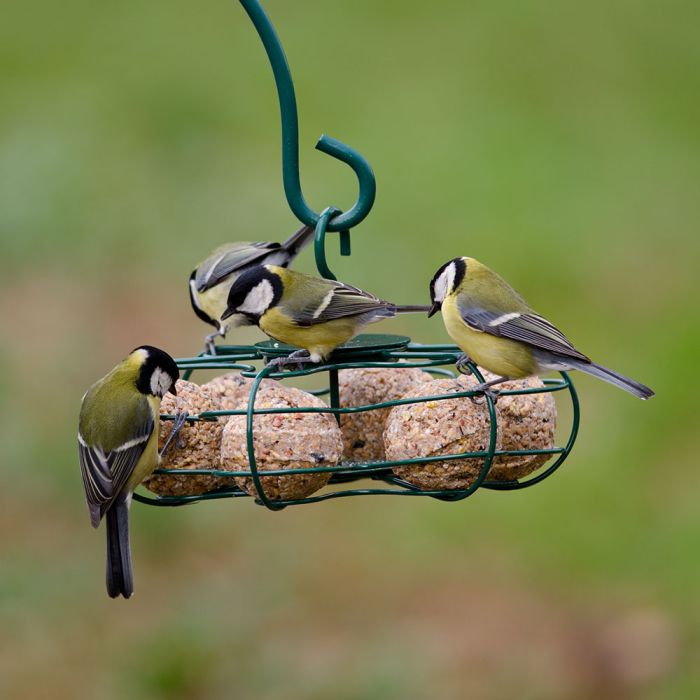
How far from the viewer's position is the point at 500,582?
6492mm

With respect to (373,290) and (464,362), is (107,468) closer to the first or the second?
(464,362)

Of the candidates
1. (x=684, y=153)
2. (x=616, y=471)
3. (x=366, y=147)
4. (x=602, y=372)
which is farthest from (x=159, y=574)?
(x=684, y=153)

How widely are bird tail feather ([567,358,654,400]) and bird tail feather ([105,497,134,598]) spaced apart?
164 cm

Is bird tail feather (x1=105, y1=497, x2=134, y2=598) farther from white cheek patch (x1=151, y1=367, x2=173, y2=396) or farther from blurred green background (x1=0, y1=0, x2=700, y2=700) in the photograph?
blurred green background (x1=0, y1=0, x2=700, y2=700)

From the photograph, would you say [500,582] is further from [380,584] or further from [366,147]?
[366,147]

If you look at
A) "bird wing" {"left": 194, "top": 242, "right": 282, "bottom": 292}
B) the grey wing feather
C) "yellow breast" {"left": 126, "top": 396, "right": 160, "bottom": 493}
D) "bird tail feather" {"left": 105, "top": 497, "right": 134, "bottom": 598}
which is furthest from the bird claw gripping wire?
"bird tail feather" {"left": 105, "top": 497, "right": 134, "bottom": 598}

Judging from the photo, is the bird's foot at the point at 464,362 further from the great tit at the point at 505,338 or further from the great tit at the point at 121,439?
the great tit at the point at 121,439

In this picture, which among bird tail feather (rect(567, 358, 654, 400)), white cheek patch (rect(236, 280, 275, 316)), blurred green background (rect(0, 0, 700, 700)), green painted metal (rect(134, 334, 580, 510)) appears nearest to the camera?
green painted metal (rect(134, 334, 580, 510))

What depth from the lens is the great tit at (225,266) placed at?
485 centimetres

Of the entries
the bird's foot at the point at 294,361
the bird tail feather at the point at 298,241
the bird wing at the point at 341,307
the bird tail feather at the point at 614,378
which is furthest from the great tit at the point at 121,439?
the bird tail feather at the point at 614,378

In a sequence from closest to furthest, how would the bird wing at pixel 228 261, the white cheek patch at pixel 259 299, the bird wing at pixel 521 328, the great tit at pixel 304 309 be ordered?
the bird wing at pixel 521 328 → the great tit at pixel 304 309 → the white cheek patch at pixel 259 299 → the bird wing at pixel 228 261

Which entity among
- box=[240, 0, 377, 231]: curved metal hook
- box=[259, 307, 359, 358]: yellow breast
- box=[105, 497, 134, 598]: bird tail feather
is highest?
box=[240, 0, 377, 231]: curved metal hook

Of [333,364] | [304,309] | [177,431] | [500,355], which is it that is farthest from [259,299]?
[500,355]

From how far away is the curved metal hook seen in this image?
3.73 meters
